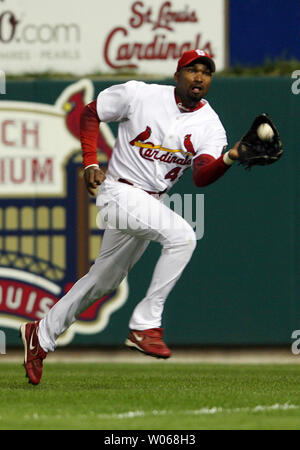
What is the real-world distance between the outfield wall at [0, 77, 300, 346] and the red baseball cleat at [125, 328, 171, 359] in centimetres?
378

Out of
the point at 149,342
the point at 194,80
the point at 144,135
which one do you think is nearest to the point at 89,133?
the point at 144,135

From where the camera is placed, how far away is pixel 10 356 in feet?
35.0

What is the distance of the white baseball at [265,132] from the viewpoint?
636 cm

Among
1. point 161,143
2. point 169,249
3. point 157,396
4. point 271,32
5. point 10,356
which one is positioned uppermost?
point 271,32

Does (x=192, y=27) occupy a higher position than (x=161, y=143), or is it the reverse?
(x=192, y=27)

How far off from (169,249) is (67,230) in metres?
4.00

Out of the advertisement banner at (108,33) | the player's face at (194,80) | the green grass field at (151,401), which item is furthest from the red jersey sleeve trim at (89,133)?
the advertisement banner at (108,33)

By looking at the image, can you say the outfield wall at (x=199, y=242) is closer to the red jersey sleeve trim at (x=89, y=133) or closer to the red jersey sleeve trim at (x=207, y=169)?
the red jersey sleeve trim at (x=89, y=133)

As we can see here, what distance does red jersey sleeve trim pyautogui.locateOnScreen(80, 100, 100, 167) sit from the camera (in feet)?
23.0

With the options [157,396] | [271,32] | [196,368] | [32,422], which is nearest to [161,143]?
[157,396]

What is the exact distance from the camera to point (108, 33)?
11.6 m
